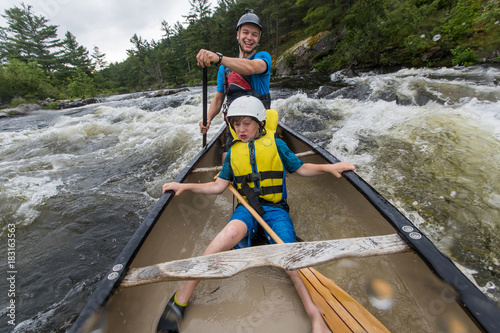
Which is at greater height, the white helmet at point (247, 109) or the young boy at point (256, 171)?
the white helmet at point (247, 109)

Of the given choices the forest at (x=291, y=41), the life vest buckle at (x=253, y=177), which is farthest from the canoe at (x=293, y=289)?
the forest at (x=291, y=41)

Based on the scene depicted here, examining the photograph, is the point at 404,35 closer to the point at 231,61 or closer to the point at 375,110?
the point at 375,110

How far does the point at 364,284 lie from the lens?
175cm

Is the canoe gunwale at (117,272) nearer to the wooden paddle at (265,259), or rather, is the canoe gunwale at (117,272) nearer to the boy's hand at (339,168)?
the wooden paddle at (265,259)

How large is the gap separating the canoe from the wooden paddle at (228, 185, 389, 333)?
0.26m

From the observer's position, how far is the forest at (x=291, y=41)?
998 cm

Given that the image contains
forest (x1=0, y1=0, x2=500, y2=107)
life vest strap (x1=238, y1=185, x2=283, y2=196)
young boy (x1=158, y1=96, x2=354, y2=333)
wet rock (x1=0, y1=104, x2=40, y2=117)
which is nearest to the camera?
young boy (x1=158, y1=96, x2=354, y2=333)

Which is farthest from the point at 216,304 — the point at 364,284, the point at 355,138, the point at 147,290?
the point at 355,138

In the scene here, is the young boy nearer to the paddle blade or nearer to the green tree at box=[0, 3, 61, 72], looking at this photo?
the paddle blade

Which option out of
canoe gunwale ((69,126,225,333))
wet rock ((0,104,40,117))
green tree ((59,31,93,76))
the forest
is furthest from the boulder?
green tree ((59,31,93,76))

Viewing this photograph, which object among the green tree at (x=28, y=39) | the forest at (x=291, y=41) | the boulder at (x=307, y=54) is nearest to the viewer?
the forest at (x=291, y=41)

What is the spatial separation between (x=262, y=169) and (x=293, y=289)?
1.02m

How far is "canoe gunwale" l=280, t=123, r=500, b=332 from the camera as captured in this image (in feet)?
3.01

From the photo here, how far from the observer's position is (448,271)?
1129 mm
